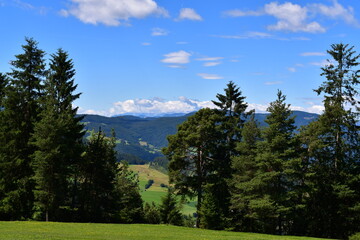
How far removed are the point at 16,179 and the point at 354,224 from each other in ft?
125

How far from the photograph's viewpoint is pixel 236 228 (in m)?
44.7

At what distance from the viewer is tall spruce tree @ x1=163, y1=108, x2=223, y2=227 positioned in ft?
145

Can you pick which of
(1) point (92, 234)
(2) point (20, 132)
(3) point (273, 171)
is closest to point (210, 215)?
(3) point (273, 171)

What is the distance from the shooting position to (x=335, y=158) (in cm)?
4038

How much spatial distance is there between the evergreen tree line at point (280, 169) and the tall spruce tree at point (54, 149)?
11943mm

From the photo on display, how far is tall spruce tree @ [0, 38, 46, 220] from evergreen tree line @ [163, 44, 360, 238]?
16.6 metres

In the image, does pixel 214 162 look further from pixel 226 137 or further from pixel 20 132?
pixel 20 132

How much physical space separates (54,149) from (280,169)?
80.6 ft

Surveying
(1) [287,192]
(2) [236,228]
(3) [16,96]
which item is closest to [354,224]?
(1) [287,192]

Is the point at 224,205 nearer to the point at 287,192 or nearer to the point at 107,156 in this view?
the point at 287,192

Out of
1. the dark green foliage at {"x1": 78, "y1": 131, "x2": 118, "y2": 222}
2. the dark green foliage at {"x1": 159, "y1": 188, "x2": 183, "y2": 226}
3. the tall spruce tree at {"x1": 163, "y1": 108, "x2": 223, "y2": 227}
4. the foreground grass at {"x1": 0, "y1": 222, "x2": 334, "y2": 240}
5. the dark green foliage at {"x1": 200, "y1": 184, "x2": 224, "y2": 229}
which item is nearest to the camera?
the foreground grass at {"x1": 0, "y1": 222, "x2": 334, "y2": 240}

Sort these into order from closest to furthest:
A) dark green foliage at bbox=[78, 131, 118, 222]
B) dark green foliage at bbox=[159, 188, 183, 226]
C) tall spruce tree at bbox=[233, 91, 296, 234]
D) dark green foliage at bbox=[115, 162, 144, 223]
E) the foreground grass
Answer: the foreground grass → tall spruce tree at bbox=[233, 91, 296, 234] → dark green foliage at bbox=[78, 131, 118, 222] → dark green foliage at bbox=[115, 162, 144, 223] → dark green foliage at bbox=[159, 188, 183, 226]

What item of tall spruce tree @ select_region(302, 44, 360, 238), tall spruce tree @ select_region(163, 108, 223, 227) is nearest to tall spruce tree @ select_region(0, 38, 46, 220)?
tall spruce tree @ select_region(163, 108, 223, 227)

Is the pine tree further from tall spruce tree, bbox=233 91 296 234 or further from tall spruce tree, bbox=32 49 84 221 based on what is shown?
tall spruce tree, bbox=32 49 84 221
